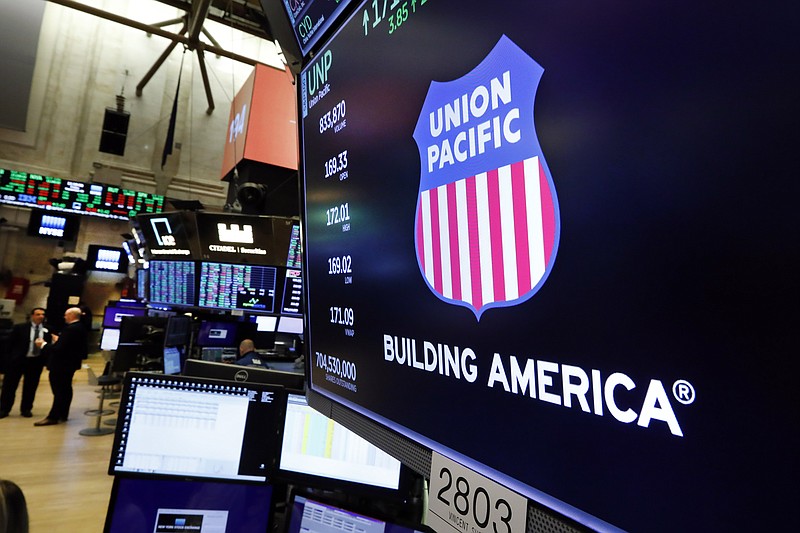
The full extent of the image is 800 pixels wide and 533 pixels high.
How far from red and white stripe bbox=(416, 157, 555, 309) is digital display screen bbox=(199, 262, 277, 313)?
4.77m

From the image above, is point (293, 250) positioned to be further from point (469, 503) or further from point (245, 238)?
point (469, 503)

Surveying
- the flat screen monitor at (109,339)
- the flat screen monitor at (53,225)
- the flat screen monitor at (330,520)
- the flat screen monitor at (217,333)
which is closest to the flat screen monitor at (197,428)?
the flat screen monitor at (330,520)

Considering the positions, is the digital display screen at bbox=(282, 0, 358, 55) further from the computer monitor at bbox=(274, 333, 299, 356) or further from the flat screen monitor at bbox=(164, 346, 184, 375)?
the computer monitor at bbox=(274, 333, 299, 356)

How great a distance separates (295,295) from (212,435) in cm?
380

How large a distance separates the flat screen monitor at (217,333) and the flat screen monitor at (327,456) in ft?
15.9

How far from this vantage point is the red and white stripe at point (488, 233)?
569 mm

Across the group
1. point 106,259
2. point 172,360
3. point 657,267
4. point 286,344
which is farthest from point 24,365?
point 657,267

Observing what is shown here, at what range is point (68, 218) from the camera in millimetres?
10234

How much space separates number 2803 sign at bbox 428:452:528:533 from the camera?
57 centimetres

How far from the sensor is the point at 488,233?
65cm

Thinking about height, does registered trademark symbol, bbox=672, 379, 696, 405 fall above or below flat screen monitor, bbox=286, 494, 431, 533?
above

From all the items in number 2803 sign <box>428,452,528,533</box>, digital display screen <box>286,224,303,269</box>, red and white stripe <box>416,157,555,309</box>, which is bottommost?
number 2803 sign <box>428,452,528,533</box>

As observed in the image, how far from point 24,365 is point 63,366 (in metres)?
0.72

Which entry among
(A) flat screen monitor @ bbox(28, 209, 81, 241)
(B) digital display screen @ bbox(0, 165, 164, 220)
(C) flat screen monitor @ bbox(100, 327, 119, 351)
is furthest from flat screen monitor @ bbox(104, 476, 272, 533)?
(A) flat screen monitor @ bbox(28, 209, 81, 241)
